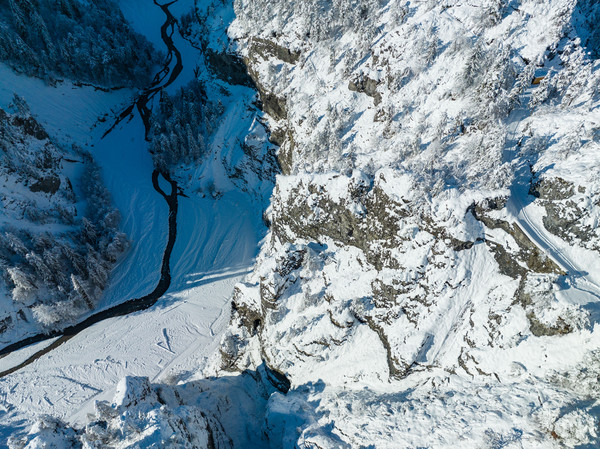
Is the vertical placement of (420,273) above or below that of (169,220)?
below

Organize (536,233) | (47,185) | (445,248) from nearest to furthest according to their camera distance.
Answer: (536,233) < (445,248) < (47,185)

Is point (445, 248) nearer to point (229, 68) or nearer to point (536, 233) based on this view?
point (536, 233)

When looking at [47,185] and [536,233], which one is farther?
[47,185]

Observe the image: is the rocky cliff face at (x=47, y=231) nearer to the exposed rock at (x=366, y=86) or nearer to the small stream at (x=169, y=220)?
the small stream at (x=169, y=220)

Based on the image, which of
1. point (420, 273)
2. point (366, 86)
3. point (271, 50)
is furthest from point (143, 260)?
point (420, 273)

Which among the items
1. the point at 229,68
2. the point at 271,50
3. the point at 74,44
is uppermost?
the point at 74,44

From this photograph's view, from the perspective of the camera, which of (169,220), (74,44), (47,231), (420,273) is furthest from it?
(74,44)

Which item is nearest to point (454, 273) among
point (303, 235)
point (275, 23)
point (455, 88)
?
point (303, 235)

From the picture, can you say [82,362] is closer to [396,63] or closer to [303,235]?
[303,235]

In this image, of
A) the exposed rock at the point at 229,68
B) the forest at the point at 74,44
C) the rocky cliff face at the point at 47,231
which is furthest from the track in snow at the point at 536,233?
the forest at the point at 74,44
